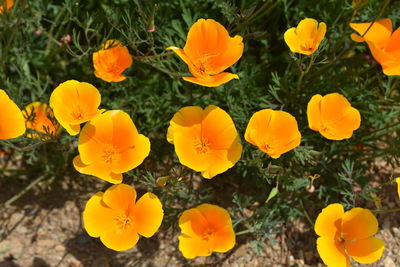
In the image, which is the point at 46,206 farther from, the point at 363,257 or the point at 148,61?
the point at 363,257

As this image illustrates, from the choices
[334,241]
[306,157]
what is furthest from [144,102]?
[334,241]

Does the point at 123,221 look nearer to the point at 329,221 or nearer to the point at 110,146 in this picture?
the point at 110,146

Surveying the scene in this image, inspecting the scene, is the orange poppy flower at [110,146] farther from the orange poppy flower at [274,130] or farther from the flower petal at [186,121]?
the orange poppy flower at [274,130]

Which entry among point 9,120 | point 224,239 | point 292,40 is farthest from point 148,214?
point 292,40

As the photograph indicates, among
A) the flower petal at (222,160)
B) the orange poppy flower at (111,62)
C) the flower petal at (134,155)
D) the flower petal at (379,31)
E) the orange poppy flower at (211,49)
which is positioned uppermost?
the orange poppy flower at (211,49)

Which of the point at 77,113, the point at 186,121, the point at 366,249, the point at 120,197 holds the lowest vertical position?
the point at 366,249

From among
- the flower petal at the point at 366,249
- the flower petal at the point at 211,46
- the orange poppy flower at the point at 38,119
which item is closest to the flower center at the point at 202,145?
the flower petal at the point at 211,46

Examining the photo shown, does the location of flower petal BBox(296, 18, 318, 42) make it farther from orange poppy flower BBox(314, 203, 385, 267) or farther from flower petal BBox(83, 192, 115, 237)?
flower petal BBox(83, 192, 115, 237)
